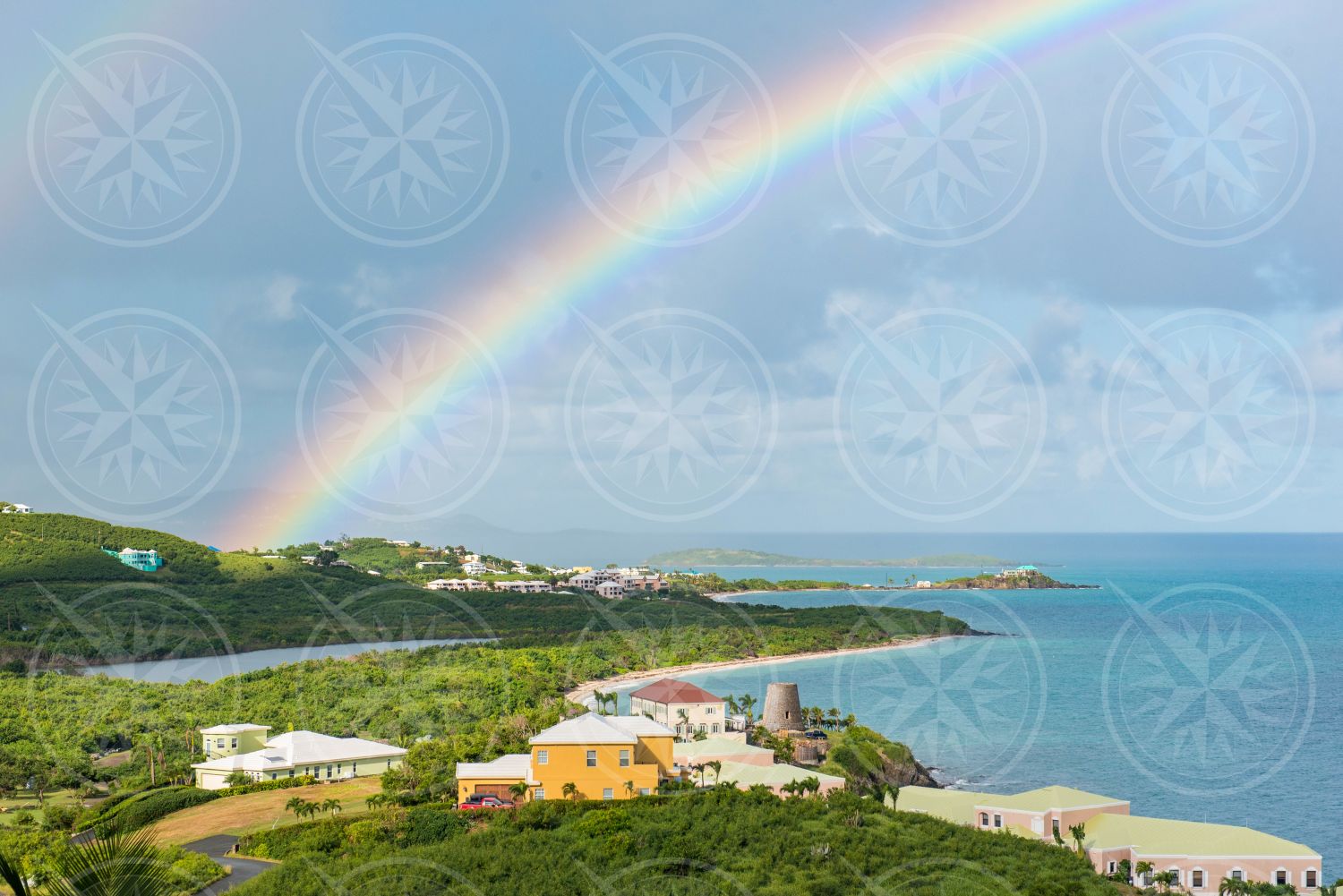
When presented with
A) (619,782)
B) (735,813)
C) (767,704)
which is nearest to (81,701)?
(767,704)

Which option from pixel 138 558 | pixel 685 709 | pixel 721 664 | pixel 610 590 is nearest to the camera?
pixel 685 709

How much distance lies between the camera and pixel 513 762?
28.7 meters

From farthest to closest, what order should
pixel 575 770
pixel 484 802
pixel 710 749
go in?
pixel 710 749
pixel 575 770
pixel 484 802

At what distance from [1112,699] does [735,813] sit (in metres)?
62.4

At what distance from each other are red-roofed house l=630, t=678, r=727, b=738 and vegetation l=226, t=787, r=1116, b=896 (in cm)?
1665

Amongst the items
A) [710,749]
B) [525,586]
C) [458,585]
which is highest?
[458,585]

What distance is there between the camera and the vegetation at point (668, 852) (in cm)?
2094

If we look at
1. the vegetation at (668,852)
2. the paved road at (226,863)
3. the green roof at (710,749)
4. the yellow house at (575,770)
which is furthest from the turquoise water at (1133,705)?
the paved road at (226,863)

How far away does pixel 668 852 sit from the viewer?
73.7 ft

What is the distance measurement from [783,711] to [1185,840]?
19.0m

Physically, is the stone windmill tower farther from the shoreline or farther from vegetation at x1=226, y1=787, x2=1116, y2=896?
vegetation at x1=226, y1=787, x2=1116, y2=896

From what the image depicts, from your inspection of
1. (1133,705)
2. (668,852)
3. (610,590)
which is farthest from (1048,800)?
(610,590)

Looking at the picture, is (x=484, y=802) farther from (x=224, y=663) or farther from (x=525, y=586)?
→ (x=525, y=586)

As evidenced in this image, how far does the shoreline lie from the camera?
6606cm
